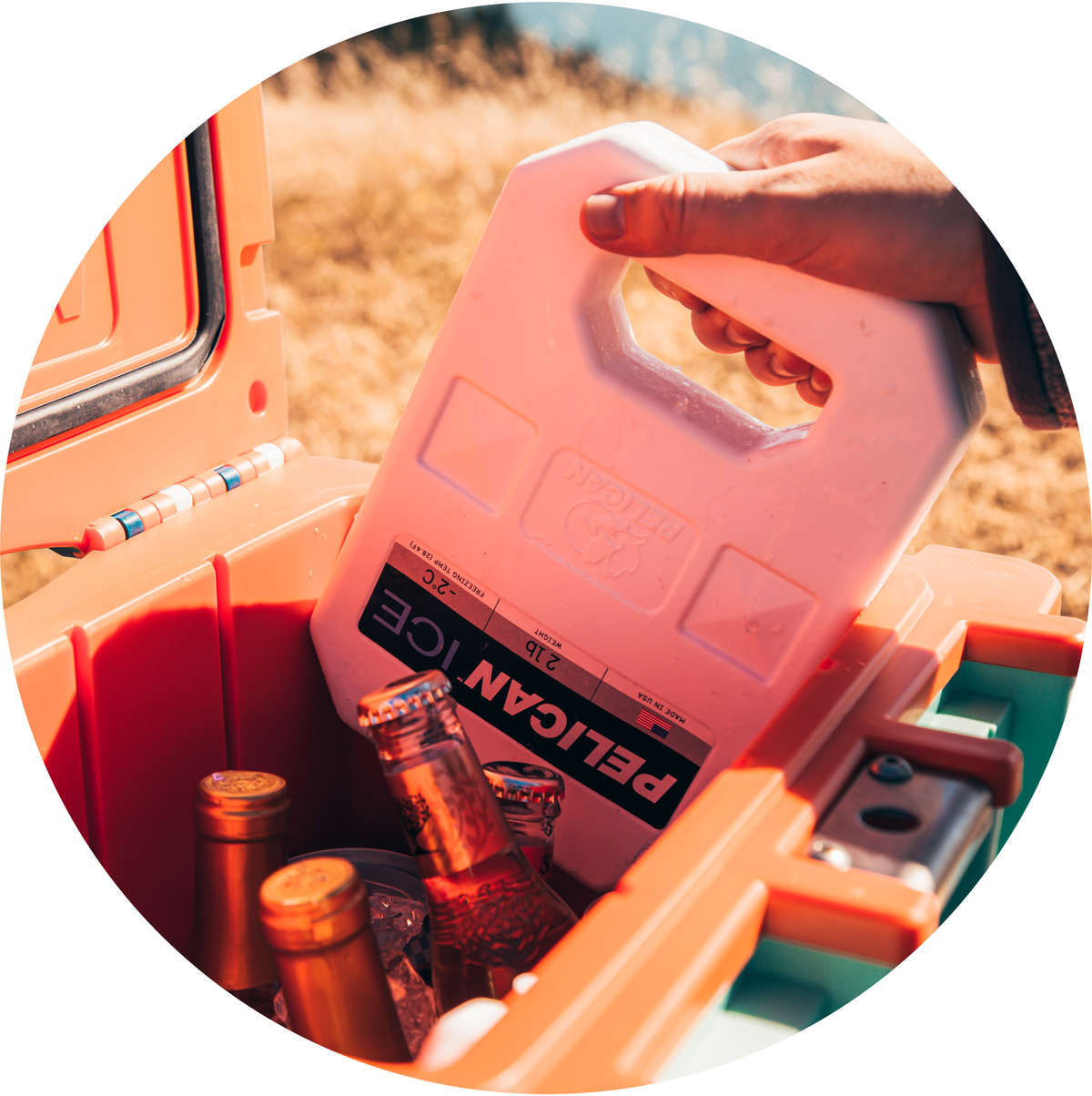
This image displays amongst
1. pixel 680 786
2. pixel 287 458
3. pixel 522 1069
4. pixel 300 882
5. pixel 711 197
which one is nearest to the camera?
pixel 522 1069

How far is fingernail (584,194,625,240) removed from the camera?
30.5 inches

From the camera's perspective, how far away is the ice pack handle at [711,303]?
736mm

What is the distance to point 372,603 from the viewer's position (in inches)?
37.4

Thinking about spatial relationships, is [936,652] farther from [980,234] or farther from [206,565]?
[206,565]

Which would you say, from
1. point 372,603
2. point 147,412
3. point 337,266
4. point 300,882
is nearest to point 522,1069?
point 300,882

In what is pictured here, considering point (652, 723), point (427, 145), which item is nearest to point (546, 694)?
point (652, 723)

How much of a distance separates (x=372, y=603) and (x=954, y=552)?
0.55 m

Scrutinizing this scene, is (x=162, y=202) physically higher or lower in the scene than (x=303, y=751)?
higher

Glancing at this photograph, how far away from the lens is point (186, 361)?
3.41 ft

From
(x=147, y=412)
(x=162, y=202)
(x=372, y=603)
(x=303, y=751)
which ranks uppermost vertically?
(x=162, y=202)

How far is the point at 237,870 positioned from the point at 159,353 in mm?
519

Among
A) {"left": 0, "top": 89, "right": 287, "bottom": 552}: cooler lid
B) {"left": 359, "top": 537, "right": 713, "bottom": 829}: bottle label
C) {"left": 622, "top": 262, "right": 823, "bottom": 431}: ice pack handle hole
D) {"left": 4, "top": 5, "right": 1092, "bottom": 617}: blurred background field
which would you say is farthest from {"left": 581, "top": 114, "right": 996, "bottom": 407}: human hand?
{"left": 4, "top": 5, "right": 1092, "bottom": 617}: blurred background field

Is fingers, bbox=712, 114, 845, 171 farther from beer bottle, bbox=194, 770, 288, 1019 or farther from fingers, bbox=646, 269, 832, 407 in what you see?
beer bottle, bbox=194, 770, 288, 1019

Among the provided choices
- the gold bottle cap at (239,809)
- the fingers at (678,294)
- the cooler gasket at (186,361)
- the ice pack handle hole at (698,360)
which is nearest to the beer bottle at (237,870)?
the gold bottle cap at (239,809)
